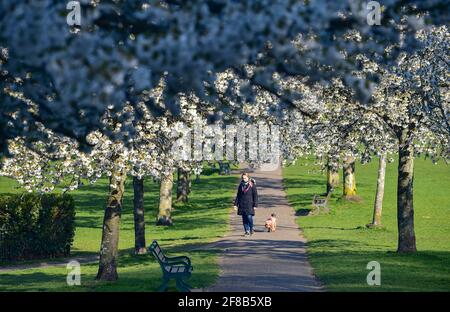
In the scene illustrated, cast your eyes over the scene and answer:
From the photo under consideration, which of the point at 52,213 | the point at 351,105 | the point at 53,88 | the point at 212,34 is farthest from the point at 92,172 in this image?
the point at 212,34

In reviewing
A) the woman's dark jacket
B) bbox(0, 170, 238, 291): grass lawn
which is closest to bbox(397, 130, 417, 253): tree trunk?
bbox(0, 170, 238, 291): grass lawn

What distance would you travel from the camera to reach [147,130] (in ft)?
68.5

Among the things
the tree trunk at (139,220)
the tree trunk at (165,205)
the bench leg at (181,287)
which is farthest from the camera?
the tree trunk at (165,205)

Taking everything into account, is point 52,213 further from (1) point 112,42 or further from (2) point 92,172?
(1) point 112,42

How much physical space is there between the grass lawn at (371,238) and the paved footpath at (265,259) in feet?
1.41

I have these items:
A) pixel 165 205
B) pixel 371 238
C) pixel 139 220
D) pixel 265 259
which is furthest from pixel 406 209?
pixel 165 205

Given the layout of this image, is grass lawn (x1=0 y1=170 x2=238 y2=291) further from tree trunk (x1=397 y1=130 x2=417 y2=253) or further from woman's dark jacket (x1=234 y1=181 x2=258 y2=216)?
tree trunk (x1=397 y1=130 x2=417 y2=253)

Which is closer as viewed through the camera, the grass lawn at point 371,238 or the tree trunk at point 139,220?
the grass lawn at point 371,238

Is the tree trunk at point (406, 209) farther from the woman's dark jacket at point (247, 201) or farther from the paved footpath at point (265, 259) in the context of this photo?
the woman's dark jacket at point (247, 201)

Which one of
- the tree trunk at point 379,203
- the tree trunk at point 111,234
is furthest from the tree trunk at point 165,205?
the tree trunk at point 111,234

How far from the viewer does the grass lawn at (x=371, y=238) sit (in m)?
20.4

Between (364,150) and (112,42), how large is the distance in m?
17.5

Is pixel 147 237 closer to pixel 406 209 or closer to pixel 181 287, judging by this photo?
pixel 406 209

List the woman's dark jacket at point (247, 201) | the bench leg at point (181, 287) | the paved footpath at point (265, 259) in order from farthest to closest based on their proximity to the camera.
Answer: the woman's dark jacket at point (247, 201), the paved footpath at point (265, 259), the bench leg at point (181, 287)
